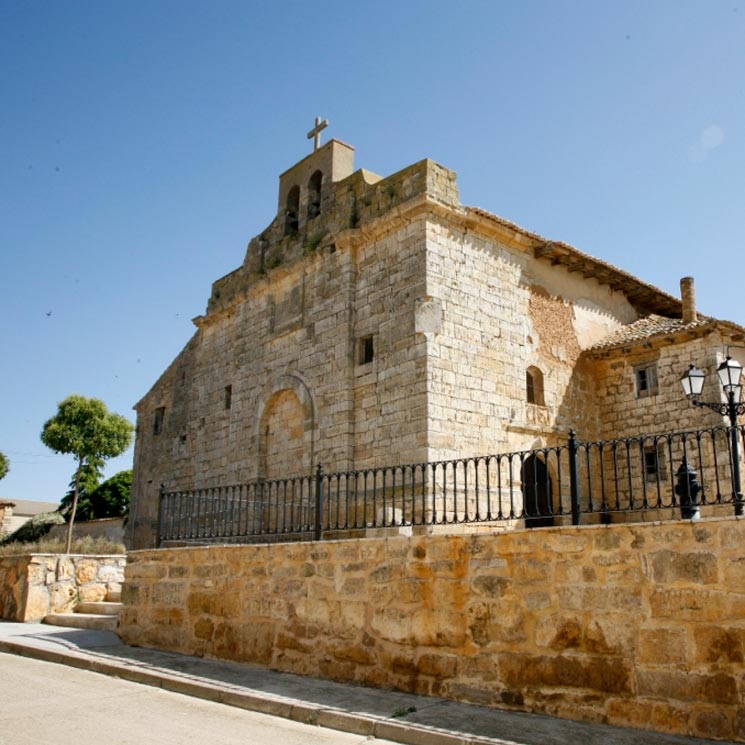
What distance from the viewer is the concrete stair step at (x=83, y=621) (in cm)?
1111

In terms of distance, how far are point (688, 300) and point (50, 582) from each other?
49.0ft

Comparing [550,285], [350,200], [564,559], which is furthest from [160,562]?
[550,285]

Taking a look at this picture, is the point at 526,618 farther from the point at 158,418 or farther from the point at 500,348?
the point at 158,418

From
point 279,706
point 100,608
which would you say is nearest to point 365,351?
point 100,608

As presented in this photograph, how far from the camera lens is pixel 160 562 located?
985 centimetres

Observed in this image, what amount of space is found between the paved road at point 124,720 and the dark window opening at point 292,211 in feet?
44.0

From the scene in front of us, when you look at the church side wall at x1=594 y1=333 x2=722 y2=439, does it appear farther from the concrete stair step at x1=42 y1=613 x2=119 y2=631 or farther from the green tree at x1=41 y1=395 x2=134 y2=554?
the green tree at x1=41 y1=395 x2=134 y2=554

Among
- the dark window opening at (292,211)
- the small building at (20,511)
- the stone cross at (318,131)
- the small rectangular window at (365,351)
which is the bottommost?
the small building at (20,511)

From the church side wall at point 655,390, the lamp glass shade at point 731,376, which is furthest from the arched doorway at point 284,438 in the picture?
the lamp glass shade at point 731,376

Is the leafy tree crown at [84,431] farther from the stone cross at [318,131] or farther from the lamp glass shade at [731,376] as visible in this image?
the lamp glass shade at [731,376]

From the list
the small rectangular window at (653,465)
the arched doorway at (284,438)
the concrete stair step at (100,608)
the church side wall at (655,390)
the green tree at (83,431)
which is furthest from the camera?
the green tree at (83,431)

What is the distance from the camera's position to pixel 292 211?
19.5 meters

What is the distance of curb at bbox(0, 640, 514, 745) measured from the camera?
18.1ft

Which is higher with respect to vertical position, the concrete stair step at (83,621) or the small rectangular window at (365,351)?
the small rectangular window at (365,351)
